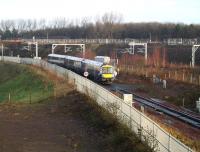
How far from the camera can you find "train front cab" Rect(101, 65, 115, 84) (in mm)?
51000

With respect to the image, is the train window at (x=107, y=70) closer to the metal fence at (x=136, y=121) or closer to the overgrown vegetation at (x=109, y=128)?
the metal fence at (x=136, y=121)

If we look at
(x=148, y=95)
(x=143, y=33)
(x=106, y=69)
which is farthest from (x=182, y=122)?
(x=143, y=33)

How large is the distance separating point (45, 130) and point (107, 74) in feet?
89.3

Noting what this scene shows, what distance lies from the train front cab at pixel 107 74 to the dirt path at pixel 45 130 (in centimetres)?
1828

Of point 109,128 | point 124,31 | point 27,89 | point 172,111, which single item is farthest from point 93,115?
point 124,31

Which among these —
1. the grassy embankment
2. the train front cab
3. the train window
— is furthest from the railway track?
the train window

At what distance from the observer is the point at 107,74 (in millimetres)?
51188

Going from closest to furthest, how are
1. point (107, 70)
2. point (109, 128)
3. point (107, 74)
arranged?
point (109, 128) < point (107, 74) < point (107, 70)

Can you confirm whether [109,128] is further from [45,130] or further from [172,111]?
[172,111]

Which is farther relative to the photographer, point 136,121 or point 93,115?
point 93,115

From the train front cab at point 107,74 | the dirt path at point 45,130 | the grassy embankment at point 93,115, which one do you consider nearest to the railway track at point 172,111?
the grassy embankment at point 93,115

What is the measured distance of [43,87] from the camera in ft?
151

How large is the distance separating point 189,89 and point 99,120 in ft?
Result: 71.4

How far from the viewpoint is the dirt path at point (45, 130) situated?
20.6 m
